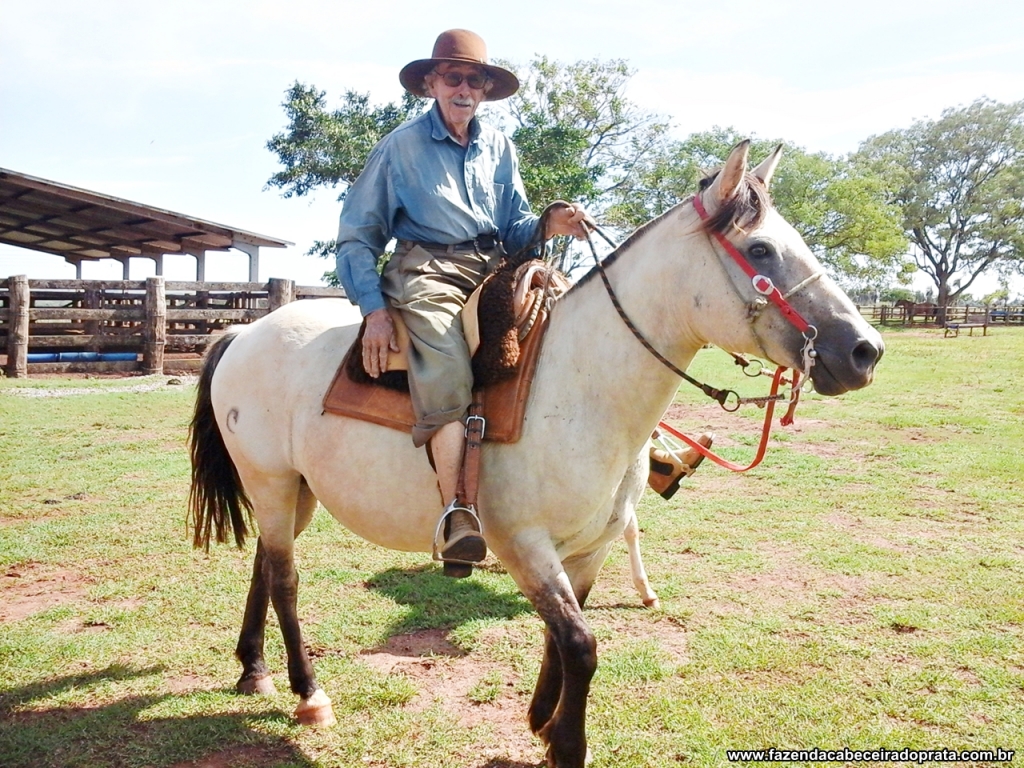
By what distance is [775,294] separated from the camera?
7.59 ft

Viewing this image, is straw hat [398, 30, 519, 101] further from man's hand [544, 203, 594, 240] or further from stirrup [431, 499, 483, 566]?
stirrup [431, 499, 483, 566]

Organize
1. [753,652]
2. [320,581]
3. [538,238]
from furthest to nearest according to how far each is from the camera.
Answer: [320,581] → [753,652] → [538,238]

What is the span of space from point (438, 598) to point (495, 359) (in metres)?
2.50

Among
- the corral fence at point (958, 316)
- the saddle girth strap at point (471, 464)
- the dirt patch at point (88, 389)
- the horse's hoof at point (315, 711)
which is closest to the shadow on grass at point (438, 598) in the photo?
the horse's hoof at point (315, 711)

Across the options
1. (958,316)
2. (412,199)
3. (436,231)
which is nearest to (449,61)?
(412,199)

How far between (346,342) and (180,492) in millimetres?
4633

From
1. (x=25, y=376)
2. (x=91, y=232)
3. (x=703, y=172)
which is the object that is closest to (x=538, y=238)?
(x=703, y=172)

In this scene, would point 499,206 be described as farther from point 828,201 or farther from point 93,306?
point 828,201

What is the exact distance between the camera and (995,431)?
33.0 ft

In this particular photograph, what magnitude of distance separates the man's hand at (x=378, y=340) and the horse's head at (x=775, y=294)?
1.22m

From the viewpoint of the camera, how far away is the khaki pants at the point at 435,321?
2.69m

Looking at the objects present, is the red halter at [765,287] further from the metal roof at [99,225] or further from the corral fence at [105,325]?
the metal roof at [99,225]

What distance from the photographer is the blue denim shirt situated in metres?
2.94

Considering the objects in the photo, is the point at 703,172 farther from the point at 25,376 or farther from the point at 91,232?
the point at 91,232
